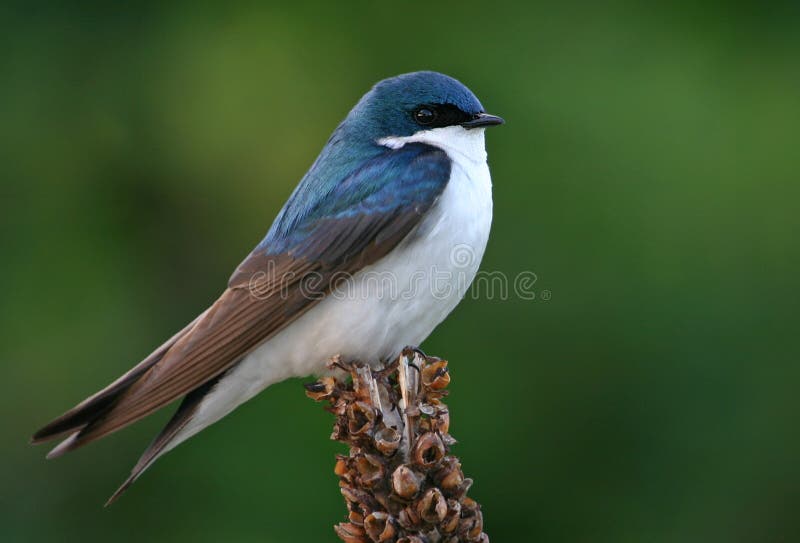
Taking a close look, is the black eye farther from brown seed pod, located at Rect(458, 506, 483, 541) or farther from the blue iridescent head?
brown seed pod, located at Rect(458, 506, 483, 541)

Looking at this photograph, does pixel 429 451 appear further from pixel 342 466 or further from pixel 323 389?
pixel 323 389

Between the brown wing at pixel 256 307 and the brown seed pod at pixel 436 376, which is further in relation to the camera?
the brown wing at pixel 256 307

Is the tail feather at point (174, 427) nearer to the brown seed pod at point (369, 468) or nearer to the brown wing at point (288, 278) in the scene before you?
the brown wing at point (288, 278)

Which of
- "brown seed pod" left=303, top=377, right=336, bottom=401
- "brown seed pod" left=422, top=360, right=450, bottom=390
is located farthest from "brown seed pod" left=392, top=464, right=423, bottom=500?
"brown seed pod" left=303, top=377, right=336, bottom=401

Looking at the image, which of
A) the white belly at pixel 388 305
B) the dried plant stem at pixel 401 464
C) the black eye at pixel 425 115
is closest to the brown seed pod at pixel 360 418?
the dried plant stem at pixel 401 464

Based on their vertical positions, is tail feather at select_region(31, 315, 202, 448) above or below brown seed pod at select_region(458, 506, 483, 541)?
below

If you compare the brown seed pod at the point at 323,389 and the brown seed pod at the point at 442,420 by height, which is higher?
the brown seed pod at the point at 442,420
